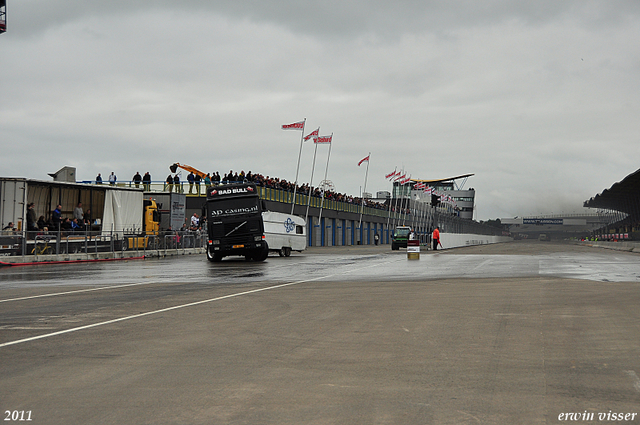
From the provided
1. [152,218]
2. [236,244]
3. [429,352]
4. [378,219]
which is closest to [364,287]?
[429,352]

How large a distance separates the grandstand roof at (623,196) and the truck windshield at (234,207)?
5275cm

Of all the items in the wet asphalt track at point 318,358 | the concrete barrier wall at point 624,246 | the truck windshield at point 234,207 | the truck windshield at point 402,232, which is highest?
the truck windshield at point 234,207

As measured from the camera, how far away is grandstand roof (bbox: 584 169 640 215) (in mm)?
77694

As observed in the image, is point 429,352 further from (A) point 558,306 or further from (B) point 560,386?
(A) point 558,306

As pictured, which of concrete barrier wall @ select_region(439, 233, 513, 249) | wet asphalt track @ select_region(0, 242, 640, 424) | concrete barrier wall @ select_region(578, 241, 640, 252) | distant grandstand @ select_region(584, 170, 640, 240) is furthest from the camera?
distant grandstand @ select_region(584, 170, 640, 240)

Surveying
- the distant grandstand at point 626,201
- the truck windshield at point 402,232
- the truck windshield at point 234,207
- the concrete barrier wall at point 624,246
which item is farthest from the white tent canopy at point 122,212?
the distant grandstand at point 626,201

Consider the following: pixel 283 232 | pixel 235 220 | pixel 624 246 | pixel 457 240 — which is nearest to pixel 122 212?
pixel 235 220

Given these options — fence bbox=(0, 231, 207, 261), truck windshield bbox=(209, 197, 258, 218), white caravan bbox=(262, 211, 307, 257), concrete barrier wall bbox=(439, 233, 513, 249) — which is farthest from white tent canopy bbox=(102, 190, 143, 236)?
concrete barrier wall bbox=(439, 233, 513, 249)

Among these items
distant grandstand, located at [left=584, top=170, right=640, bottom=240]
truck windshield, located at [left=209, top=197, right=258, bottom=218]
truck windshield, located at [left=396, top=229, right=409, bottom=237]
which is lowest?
truck windshield, located at [left=396, top=229, right=409, bottom=237]

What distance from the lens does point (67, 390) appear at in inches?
212

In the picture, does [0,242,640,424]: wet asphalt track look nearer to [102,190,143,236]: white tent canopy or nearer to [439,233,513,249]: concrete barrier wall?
[102,190,143,236]: white tent canopy

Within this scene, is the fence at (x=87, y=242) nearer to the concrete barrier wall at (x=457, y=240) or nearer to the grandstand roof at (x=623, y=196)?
the concrete barrier wall at (x=457, y=240)

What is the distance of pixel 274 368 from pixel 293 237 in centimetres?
3193

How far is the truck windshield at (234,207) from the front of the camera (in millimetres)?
29359
